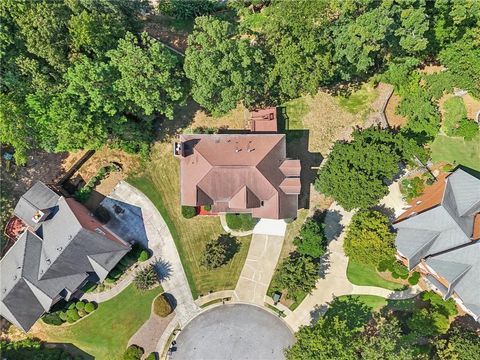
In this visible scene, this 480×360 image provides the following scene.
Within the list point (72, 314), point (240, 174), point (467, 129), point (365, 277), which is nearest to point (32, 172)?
point (72, 314)

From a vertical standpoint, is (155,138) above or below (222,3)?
below

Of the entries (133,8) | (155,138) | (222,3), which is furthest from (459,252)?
(133,8)

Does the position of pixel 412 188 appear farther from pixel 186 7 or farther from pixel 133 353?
pixel 133 353

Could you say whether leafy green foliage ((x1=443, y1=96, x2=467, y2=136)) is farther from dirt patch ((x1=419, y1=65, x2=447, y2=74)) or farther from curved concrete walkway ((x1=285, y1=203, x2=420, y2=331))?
curved concrete walkway ((x1=285, y1=203, x2=420, y2=331))

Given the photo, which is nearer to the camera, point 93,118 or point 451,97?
point 93,118

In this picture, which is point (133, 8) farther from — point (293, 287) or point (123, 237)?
point (293, 287)
